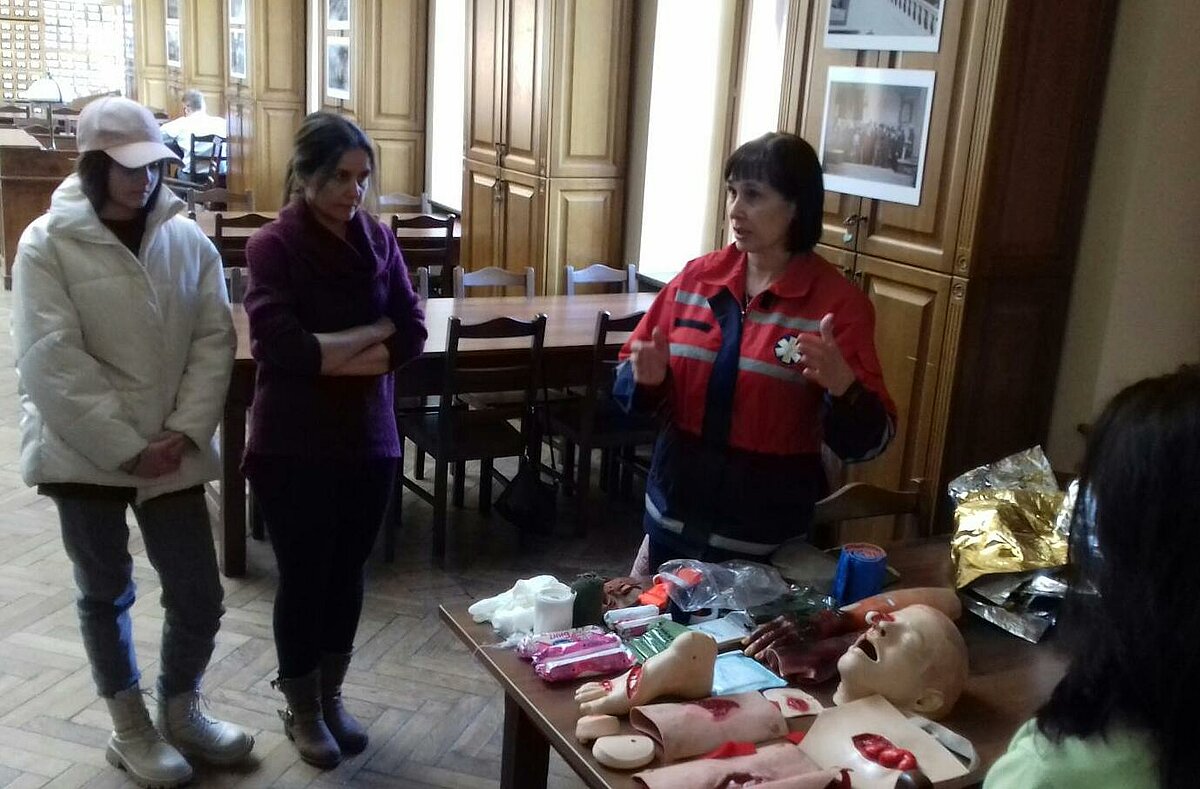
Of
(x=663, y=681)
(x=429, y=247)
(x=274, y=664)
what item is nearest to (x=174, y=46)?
(x=429, y=247)

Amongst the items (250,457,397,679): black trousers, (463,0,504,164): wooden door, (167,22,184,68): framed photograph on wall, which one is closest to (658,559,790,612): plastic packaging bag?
(250,457,397,679): black trousers

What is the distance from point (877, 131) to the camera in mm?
3016

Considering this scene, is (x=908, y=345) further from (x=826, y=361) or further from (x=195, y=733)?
(x=195, y=733)

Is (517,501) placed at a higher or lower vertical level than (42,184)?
lower

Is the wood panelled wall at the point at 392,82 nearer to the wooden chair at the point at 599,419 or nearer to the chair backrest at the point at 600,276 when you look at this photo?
the chair backrest at the point at 600,276

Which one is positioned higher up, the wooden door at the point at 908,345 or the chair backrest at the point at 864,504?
the wooden door at the point at 908,345

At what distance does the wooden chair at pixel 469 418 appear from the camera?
3.51m

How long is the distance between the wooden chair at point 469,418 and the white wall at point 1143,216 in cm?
165

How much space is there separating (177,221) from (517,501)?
5.20ft

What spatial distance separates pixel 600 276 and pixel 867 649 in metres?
3.45

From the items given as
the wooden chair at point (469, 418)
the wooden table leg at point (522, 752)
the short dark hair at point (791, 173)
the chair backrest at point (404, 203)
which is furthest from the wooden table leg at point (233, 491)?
the chair backrest at point (404, 203)

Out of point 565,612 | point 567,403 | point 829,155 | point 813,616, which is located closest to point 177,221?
point 565,612

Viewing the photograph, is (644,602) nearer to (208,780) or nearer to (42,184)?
(208,780)

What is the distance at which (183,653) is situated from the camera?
2385 millimetres
